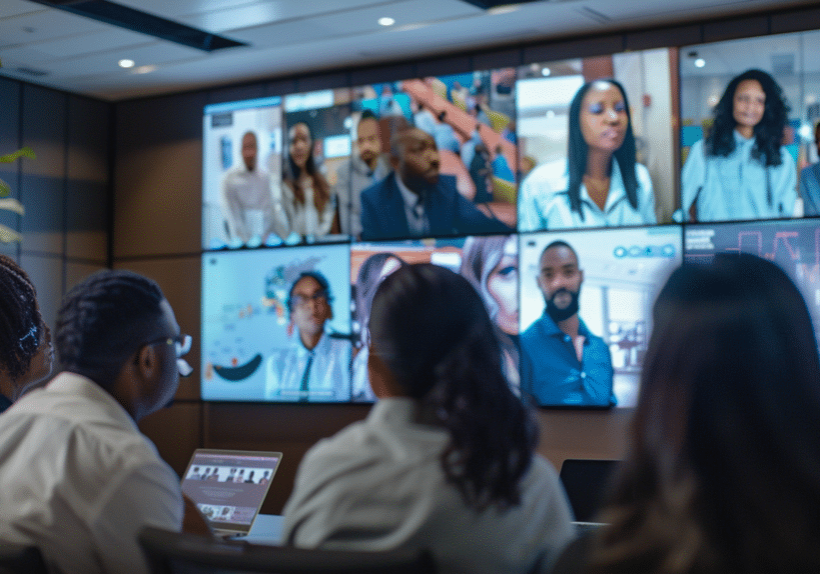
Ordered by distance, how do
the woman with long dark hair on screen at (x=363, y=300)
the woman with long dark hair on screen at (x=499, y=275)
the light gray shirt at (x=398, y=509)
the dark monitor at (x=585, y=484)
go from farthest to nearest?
1. the woman with long dark hair on screen at (x=363, y=300)
2. the woman with long dark hair on screen at (x=499, y=275)
3. the dark monitor at (x=585, y=484)
4. the light gray shirt at (x=398, y=509)

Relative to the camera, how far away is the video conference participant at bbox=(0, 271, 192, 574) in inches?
61.7

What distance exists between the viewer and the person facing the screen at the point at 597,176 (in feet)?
16.0

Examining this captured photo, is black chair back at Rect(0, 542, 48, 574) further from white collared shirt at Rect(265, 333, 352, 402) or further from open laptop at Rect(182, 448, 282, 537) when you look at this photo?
white collared shirt at Rect(265, 333, 352, 402)

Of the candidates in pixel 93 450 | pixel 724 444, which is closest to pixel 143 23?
pixel 93 450

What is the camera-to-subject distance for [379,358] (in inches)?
58.5

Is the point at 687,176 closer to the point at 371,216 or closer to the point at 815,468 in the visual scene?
Result: the point at 371,216

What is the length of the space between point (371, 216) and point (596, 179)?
4.69 ft

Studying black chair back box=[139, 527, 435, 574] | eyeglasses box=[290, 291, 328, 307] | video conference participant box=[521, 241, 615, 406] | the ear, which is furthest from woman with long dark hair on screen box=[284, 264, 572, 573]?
eyeglasses box=[290, 291, 328, 307]

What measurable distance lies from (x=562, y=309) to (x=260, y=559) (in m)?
3.99

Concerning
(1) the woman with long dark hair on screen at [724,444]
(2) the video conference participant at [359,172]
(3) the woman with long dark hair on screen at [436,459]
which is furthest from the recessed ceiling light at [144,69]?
(1) the woman with long dark hair on screen at [724,444]

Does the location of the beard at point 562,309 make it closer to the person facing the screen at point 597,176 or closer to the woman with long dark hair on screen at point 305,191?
the person facing the screen at point 597,176

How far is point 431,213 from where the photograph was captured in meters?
5.39

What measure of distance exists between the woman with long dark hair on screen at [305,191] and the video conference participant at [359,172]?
0.34 ft

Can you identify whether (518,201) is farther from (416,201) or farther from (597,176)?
(416,201)
